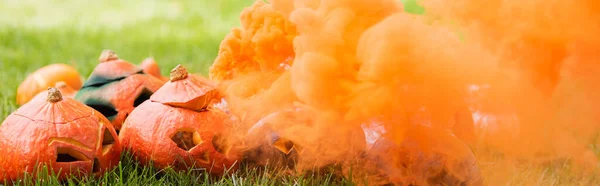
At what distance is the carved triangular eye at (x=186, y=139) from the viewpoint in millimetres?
1915

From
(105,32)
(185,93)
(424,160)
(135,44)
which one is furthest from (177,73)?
(105,32)

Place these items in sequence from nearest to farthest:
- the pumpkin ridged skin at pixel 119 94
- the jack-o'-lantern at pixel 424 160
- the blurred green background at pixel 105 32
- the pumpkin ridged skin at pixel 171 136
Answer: the jack-o'-lantern at pixel 424 160, the pumpkin ridged skin at pixel 171 136, the pumpkin ridged skin at pixel 119 94, the blurred green background at pixel 105 32

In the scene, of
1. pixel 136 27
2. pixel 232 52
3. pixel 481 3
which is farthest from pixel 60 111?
pixel 136 27

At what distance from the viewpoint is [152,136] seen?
1.89m

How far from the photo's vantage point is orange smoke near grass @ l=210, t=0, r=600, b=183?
1491 millimetres

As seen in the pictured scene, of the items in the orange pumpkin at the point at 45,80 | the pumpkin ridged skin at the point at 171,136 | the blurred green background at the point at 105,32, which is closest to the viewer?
the pumpkin ridged skin at the point at 171,136

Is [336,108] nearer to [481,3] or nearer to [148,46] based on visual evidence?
[481,3]

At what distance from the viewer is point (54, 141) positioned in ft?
5.82

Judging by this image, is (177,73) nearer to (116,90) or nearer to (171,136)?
(171,136)

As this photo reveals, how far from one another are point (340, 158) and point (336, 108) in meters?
0.29

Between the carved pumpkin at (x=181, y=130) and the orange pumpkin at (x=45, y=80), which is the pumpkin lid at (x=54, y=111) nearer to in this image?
the carved pumpkin at (x=181, y=130)

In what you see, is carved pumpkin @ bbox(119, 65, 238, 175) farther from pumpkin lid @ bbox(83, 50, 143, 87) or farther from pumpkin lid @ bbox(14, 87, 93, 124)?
pumpkin lid @ bbox(83, 50, 143, 87)

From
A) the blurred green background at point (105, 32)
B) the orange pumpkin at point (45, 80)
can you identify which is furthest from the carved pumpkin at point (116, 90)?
the blurred green background at point (105, 32)

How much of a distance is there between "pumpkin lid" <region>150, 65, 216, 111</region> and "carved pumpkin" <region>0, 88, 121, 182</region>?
198 mm
